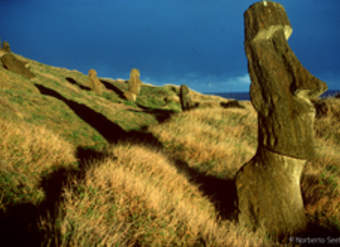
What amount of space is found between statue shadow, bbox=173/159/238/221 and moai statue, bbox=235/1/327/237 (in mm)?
413

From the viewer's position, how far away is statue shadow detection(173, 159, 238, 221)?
453cm

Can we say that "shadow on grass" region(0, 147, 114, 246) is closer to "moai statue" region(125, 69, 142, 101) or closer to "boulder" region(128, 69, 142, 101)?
"moai statue" region(125, 69, 142, 101)

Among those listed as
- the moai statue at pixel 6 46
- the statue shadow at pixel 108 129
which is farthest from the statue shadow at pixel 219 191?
the moai statue at pixel 6 46

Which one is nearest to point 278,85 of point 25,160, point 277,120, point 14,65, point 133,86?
point 277,120

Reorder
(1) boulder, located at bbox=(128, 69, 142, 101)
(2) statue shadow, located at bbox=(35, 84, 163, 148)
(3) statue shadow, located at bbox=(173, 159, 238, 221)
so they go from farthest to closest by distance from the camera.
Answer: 1. (1) boulder, located at bbox=(128, 69, 142, 101)
2. (2) statue shadow, located at bbox=(35, 84, 163, 148)
3. (3) statue shadow, located at bbox=(173, 159, 238, 221)

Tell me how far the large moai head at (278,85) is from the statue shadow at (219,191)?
66.8 inches

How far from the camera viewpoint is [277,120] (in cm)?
358

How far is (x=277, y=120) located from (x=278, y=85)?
0.66 metres

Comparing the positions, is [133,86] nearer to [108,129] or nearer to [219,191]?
[108,129]

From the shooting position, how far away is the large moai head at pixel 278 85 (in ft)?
11.2

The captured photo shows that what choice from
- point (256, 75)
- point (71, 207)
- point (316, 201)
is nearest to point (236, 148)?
point (316, 201)

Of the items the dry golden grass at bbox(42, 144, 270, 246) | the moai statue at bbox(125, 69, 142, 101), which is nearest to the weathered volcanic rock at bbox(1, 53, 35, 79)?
the moai statue at bbox(125, 69, 142, 101)

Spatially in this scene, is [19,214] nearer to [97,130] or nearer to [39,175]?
[39,175]

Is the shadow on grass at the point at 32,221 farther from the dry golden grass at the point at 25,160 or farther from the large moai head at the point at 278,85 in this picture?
the large moai head at the point at 278,85
